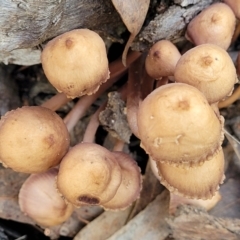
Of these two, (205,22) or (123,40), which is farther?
(123,40)

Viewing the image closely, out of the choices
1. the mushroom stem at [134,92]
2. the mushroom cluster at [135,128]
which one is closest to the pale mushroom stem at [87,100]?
the mushroom stem at [134,92]

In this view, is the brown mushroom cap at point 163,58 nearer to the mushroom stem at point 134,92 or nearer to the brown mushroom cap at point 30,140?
the mushroom stem at point 134,92

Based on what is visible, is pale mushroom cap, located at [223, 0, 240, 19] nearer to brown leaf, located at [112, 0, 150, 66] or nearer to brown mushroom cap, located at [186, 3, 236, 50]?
brown mushroom cap, located at [186, 3, 236, 50]

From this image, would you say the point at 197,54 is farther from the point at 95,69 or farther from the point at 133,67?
the point at 133,67

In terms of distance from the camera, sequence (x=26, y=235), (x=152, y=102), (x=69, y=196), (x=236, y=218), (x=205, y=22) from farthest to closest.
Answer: (x=26, y=235), (x=236, y=218), (x=205, y=22), (x=69, y=196), (x=152, y=102)

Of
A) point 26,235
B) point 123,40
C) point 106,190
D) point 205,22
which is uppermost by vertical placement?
point 205,22

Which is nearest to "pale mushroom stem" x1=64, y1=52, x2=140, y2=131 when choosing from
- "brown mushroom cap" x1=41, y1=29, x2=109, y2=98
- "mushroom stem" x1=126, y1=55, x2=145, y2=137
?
"mushroom stem" x1=126, y1=55, x2=145, y2=137

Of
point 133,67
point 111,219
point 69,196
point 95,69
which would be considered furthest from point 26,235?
point 95,69
